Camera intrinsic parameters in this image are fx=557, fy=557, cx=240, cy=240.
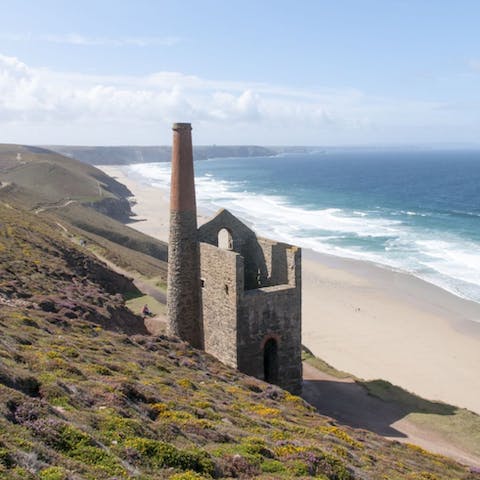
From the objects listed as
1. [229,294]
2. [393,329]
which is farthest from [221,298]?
[393,329]

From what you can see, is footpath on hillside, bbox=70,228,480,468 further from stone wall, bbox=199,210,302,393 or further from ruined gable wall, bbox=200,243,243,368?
ruined gable wall, bbox=200,243,243,368

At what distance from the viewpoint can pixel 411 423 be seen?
77.8ft

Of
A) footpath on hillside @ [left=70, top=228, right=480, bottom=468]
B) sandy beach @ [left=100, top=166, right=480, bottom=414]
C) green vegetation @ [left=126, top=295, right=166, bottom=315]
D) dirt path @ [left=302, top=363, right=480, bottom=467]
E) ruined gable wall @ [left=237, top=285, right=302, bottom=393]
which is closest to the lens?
dirt path @ [left=302, top=363, right=480, bottom=467]

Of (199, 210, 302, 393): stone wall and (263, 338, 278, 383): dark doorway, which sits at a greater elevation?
(199, 210, 302, 393): stone wall

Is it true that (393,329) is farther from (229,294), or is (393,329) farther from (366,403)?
(229,294)

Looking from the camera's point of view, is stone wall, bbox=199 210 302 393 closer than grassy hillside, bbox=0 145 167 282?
Yes

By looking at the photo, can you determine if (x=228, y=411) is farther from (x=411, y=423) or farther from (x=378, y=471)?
(x=411, y=423)

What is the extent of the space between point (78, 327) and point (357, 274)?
37.9 metres

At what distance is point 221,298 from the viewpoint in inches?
957

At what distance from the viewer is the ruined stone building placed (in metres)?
23.8

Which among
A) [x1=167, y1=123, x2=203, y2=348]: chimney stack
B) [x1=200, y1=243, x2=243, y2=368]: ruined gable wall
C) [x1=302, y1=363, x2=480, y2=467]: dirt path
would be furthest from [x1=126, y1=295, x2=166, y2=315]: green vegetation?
[x1=302, y1=363, x2=480, y2=467]: dirt path

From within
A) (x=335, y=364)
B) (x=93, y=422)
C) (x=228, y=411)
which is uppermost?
(x=93, y=422)

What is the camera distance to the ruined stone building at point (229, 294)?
23781 millimetres

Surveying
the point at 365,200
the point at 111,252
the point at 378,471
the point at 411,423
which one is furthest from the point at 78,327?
the point at 365,200
